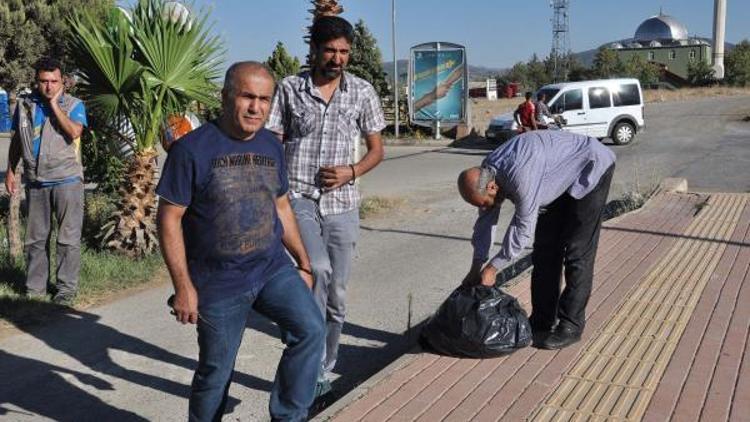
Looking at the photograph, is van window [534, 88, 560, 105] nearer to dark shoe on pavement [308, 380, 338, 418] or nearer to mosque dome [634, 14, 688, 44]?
dark shoe on pavement [308, 380, 338, 418]

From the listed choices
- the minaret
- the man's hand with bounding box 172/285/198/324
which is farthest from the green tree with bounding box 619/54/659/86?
the man's hand with bounding box 172/285/198/324

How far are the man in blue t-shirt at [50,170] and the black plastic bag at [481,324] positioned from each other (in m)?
3.16

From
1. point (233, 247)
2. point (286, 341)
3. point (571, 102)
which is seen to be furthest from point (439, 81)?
point (233, 247)

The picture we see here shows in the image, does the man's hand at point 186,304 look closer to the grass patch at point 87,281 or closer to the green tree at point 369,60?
the grass patch at point 87,281

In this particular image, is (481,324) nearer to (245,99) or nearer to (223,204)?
(223,204)

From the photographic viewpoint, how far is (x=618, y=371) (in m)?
3.88

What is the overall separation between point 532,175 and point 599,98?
1890 centimetres

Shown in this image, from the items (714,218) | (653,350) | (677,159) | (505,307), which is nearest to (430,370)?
(505,307)

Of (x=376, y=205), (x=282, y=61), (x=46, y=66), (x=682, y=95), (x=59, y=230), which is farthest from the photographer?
(x=682, y=95)

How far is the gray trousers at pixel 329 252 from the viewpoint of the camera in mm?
3527

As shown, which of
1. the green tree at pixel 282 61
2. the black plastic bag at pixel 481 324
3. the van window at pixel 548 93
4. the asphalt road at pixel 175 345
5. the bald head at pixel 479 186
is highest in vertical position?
the green tree at pixel 282 61

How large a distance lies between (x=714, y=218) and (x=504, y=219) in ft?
8.18

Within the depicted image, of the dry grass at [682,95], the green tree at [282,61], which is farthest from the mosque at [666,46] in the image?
the green tree at [282,61]

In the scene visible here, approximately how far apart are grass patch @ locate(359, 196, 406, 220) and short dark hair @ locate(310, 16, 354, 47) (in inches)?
258
